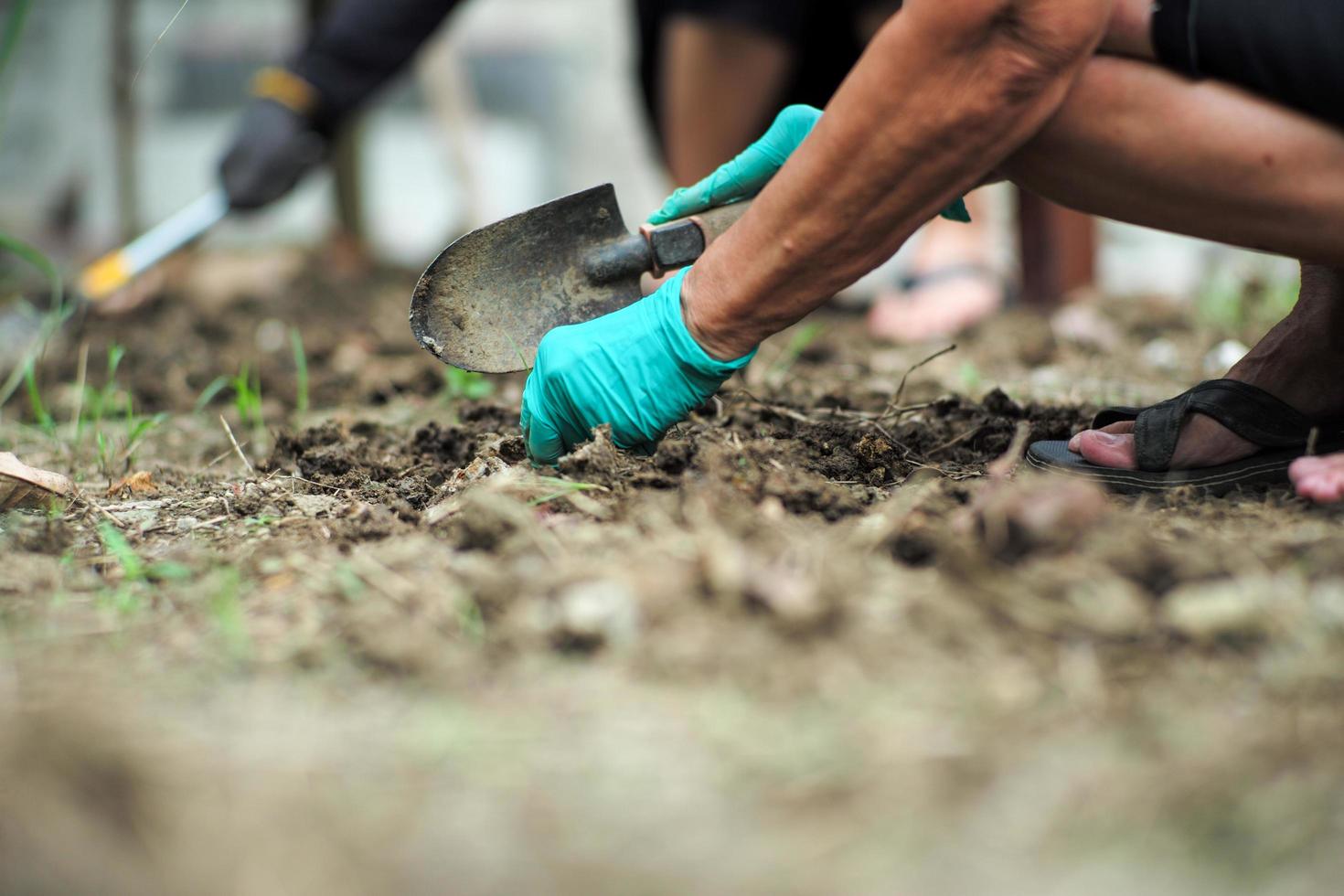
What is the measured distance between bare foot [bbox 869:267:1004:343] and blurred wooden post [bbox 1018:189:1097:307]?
0.16m

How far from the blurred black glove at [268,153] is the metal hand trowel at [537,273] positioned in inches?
56.4

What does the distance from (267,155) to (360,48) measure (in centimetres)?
36

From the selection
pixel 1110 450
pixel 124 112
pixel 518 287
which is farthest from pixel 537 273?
pixel 124 112

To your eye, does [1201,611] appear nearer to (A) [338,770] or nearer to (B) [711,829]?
(B) [711,829]

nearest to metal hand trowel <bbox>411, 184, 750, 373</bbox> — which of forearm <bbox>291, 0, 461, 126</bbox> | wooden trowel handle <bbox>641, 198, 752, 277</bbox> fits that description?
wooden trowel handle <bbox>641, 198, 752, 277</bbox>

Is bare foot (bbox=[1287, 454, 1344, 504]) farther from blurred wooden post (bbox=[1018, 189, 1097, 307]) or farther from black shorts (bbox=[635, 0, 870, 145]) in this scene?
blurred wooden post (bbox=[1018, 189, 1097, 307])

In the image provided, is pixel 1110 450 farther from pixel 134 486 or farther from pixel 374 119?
pixel 374 119

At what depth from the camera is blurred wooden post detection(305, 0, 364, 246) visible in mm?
4320

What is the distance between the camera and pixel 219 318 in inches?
117

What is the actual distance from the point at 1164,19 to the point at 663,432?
0.74 meters

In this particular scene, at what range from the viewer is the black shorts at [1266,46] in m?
1.08

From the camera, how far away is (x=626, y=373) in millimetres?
1283

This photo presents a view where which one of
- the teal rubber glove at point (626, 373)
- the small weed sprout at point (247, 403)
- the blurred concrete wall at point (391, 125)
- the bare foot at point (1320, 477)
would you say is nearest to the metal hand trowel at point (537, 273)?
the teal rubber glove at point (626, 373)

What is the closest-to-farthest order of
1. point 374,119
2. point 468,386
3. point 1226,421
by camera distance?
point 1226,421 → point 468,386 → point 374,119
